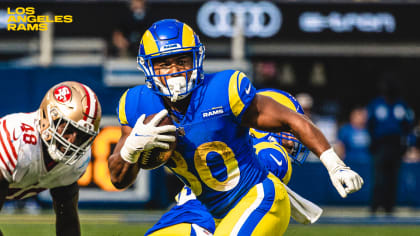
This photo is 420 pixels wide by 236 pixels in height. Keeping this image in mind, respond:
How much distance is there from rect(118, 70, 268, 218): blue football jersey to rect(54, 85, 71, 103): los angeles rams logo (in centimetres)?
48

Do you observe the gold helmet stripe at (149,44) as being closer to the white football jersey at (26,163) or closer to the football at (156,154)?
the football at (156,154)

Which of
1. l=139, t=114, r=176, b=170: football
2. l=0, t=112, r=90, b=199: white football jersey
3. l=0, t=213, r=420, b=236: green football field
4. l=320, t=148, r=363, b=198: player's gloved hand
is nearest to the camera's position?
l=320, t=148, r=363, b=198: player's gloved hand

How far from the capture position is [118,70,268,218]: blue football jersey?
347 cm

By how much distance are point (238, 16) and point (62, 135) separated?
6.85m

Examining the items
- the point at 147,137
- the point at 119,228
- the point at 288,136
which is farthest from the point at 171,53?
the point at 119,228

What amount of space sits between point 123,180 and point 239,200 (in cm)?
63

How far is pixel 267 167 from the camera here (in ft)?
13.2

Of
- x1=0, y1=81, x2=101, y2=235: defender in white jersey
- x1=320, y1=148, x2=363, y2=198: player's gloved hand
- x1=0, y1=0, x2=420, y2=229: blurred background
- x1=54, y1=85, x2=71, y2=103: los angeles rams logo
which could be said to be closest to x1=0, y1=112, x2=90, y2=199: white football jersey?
x1=0, y1=81, x2=101, y2=235: defender in white jersey

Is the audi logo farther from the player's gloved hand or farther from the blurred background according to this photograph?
the player's gloved hand

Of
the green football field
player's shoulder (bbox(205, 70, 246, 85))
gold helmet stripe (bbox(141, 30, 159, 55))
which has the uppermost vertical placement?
gold helmet stripe (bbox(141, 30, 159, 55))

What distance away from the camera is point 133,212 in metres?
8.88

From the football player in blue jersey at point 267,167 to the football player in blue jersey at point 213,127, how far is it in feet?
0.38

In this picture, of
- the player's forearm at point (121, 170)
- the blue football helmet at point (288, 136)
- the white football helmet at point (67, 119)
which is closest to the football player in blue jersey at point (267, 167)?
the blue football helmet at point (288, 136)

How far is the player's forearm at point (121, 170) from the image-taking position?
336 centimetres
